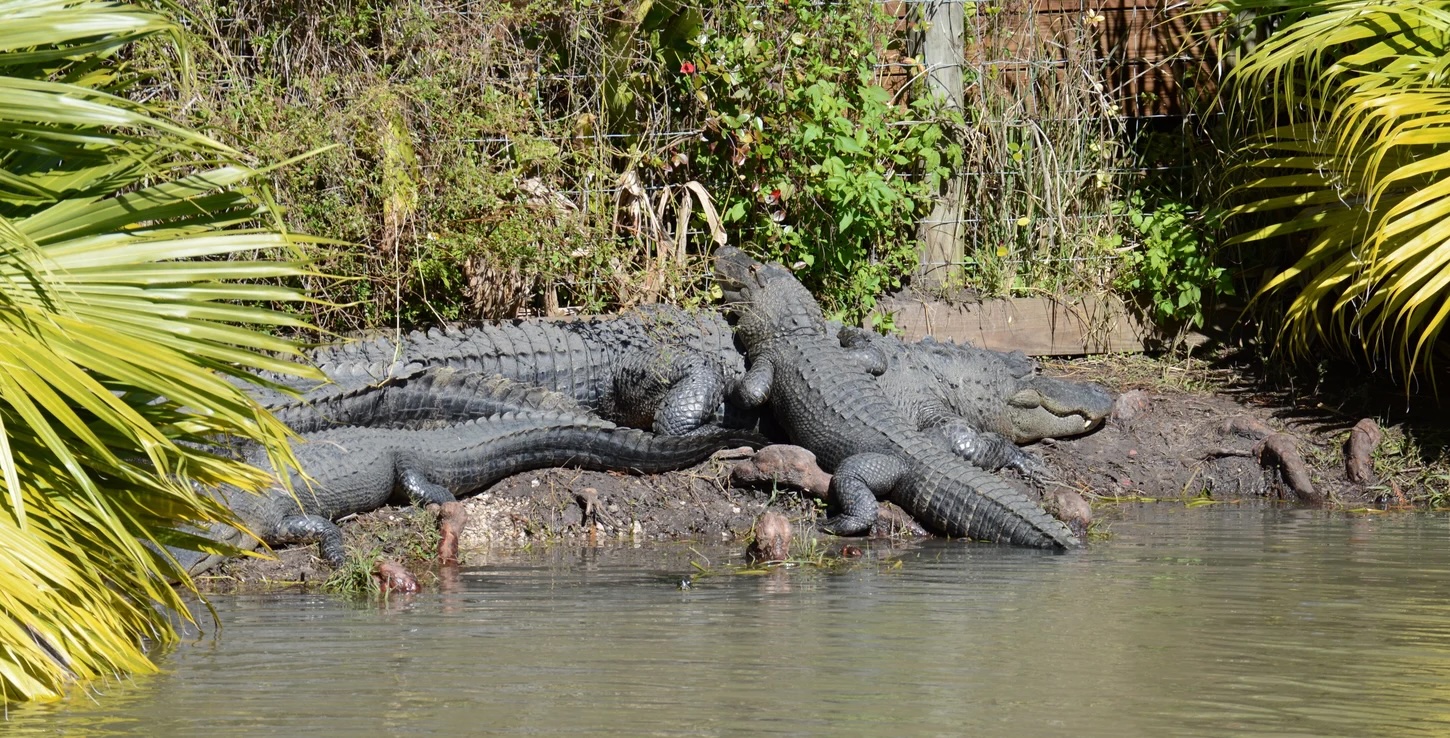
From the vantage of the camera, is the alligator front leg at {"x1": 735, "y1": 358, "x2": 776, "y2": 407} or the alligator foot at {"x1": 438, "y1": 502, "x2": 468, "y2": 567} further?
the alligator front leg at {"x1": 735, "y1": 358, "x2": 776, "y2": 407}

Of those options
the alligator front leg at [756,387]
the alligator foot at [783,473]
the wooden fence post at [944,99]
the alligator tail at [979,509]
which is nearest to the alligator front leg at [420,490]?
the alligator foot at [783,473]

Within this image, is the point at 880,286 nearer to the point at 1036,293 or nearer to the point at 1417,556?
the point at 1036,293

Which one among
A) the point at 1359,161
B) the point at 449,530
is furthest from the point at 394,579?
the point at 1359,161

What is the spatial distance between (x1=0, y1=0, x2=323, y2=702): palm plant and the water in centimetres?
25

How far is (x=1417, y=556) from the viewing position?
5.63 meters

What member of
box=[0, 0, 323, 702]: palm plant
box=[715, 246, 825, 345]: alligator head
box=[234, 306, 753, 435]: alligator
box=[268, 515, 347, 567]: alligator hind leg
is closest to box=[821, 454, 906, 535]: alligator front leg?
box=[234, 306, 753, 435]: alligator

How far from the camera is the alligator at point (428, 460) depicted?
19.1 feet

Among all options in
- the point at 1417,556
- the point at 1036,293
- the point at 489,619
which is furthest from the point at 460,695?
the point at 1036,293

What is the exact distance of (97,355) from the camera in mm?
3309

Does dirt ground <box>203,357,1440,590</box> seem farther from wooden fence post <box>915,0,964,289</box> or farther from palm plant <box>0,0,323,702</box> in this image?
palm plant <box>0,0,323,702</box>

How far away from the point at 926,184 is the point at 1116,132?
51.9 inches

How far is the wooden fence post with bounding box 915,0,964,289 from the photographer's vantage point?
8523mm

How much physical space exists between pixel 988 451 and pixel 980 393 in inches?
19.2

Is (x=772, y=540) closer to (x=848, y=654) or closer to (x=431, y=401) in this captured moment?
(x=848, y=654)
